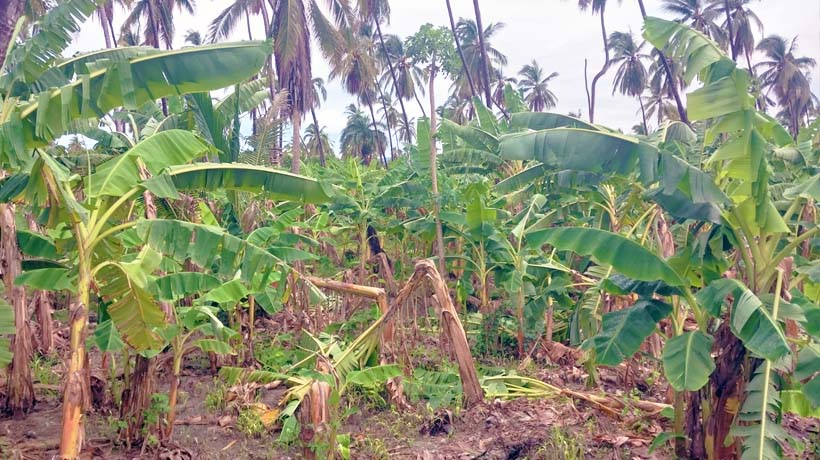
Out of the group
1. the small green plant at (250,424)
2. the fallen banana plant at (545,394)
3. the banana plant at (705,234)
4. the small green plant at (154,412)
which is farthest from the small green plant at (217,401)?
the banana plant at (705,234)

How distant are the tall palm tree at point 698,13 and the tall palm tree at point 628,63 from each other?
348 inches

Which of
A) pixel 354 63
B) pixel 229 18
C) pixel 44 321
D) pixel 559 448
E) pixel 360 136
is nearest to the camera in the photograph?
pixel 559 448

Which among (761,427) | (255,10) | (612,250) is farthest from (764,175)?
(255,10)

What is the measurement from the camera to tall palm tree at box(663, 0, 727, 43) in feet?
95.0

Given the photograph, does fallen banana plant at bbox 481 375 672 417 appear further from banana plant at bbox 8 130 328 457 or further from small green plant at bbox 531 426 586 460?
banana plant at bbox 8 130 328 457

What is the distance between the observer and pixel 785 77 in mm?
41062

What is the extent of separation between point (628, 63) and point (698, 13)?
1136cm

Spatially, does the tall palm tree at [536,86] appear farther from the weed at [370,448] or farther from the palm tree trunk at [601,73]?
the weed at [370,448]

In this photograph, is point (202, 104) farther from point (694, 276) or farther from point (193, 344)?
point (694, 276)

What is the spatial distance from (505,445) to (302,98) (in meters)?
15.8

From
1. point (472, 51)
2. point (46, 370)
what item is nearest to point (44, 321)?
point (46, 370)

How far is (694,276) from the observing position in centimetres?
538

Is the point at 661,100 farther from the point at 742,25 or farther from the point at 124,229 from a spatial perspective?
the point at 124,229

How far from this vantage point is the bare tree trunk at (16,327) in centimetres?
530
